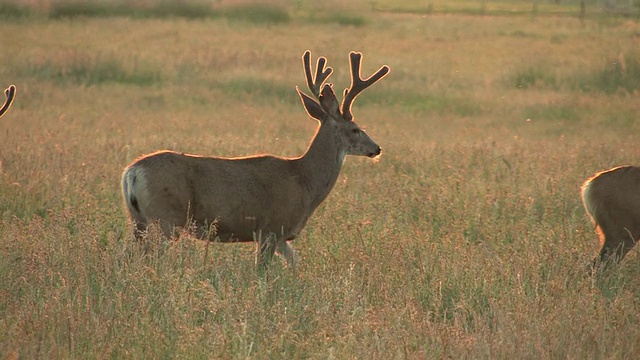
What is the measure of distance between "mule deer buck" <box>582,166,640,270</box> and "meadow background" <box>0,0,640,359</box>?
9.0 inches

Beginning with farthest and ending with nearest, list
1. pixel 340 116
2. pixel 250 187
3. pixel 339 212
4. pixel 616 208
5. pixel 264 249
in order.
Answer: pixel 339 212
pixel 340 116
pixel 616 208
pixel 250 187
pixel 264 249

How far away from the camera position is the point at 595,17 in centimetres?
4259

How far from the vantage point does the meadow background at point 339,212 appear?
19.3ft

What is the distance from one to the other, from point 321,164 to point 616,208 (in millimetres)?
2327

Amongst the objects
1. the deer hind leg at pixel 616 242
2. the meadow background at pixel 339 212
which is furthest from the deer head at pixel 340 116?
the deer hind leg at pixel 616 242

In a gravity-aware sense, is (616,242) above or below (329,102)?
below

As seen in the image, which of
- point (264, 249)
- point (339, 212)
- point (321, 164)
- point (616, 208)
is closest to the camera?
point (264, 249)

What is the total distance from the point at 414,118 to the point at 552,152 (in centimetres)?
448

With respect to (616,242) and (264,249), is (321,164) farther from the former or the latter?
(616,242)

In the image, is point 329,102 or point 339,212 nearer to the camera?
point 329,102

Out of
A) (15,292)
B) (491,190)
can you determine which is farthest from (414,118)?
(15,292)

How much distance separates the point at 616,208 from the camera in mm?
7941

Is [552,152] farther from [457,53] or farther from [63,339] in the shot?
[457,53]

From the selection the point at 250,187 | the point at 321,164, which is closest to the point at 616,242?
the point at 321,164
